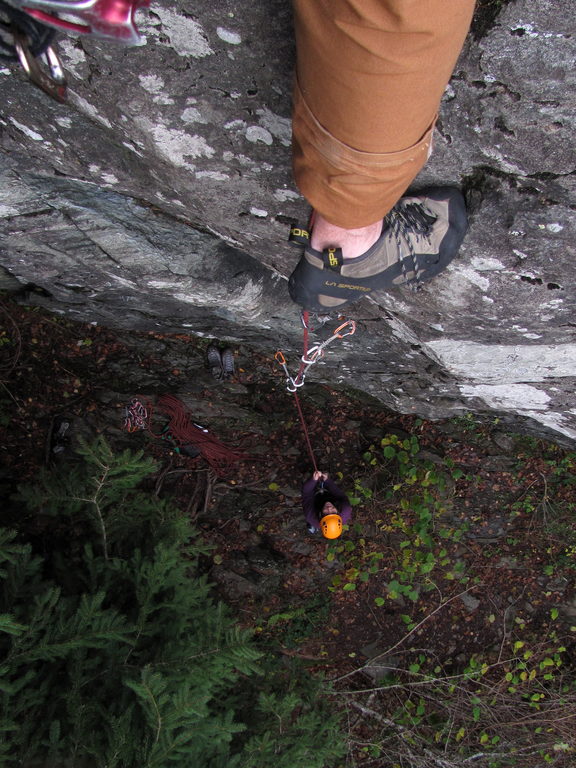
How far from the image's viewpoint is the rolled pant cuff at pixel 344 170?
4.30 feet

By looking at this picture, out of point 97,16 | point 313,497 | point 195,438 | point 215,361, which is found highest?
point 97,16

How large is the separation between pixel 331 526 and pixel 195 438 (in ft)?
4.04

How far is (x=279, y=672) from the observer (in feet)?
12.2

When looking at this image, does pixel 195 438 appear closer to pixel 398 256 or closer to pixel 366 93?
pixel 398 256

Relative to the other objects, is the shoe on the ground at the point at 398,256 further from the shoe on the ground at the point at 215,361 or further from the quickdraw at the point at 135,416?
the quickdraw at the point at 135,416

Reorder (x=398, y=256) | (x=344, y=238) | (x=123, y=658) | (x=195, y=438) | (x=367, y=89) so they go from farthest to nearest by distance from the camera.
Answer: (x=195, y=438) → (x=123, y=658) → (x=398, y=256) → (x=344, y=238) → (x=367, y=89)

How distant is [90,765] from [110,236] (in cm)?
246

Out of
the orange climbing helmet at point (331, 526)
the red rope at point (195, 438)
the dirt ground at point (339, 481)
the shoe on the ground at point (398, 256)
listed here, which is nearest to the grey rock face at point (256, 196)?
the shoe on the ground at point (398, 256)

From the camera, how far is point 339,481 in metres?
4.02

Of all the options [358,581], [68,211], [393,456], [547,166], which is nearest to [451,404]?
[393,456]

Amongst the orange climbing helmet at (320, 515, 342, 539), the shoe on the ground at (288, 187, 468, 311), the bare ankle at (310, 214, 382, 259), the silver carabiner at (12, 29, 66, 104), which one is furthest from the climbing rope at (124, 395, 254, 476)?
the silver carabiner at (12, 29, 66, 104)

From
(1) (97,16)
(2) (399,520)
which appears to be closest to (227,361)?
(2) (399,520)

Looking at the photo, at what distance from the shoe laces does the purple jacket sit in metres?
2.09

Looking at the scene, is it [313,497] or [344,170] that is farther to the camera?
[313,497]
